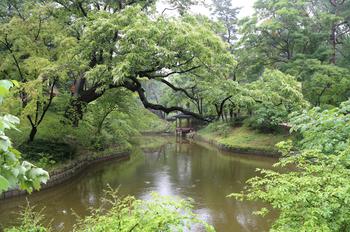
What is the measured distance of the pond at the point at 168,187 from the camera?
809 centimetres

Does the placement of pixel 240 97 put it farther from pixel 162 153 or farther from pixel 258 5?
pixel 258 5

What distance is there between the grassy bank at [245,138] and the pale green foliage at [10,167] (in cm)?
1693

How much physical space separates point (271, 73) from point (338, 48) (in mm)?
9009

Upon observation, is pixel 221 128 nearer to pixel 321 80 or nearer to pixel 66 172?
pixel 321 80

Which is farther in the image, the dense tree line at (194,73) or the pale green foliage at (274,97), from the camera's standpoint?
the pale green foliage at (274,97)

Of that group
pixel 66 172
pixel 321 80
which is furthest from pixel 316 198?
pixel 321 80

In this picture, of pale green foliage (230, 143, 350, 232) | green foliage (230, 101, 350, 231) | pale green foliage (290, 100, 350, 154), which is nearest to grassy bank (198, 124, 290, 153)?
pale green foliage (290, 100, 350, 154)

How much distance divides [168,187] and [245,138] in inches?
434

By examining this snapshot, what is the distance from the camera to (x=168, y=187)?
1110 centimetres

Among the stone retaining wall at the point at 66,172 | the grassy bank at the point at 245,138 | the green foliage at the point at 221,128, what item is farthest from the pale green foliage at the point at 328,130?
the green foliage at the point at 221,128

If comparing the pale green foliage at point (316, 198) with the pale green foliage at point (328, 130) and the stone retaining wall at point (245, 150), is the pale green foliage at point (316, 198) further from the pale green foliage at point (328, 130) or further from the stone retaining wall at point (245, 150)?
the stone retaining wall at point (245, 150)

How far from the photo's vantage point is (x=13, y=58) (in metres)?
11.3

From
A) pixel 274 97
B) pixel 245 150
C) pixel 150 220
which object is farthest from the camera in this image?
pixel 245 150

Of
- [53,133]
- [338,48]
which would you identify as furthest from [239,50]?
[53,133]
